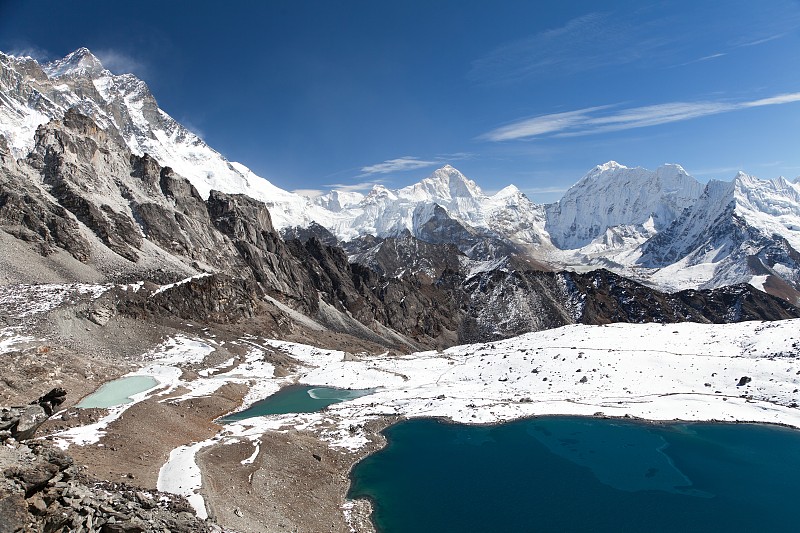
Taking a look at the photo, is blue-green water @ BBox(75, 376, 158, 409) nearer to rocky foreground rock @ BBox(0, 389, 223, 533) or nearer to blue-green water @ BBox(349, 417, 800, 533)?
blue-green water @ BBox(349, 417, 800, 533)

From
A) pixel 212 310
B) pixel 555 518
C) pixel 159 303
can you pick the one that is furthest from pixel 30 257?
pixel 555 518

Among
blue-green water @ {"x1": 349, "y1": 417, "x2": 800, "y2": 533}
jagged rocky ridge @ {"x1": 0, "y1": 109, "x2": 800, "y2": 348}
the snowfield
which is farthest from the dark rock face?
jagged rocky ridge @ {"x1": 0, "y1": 109, "x2": 800, "y2": 348}

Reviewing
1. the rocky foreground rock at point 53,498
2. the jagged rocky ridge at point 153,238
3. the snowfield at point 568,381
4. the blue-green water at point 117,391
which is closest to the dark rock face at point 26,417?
the rocky foreground rock at point 53,498

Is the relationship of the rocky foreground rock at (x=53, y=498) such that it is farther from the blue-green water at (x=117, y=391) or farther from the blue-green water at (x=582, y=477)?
the blue-green water at (x=117, y=391)

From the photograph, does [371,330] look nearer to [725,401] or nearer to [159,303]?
[159,303]

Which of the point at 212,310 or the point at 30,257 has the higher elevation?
the point at 30,257

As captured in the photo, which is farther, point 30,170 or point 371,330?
point 371,330
